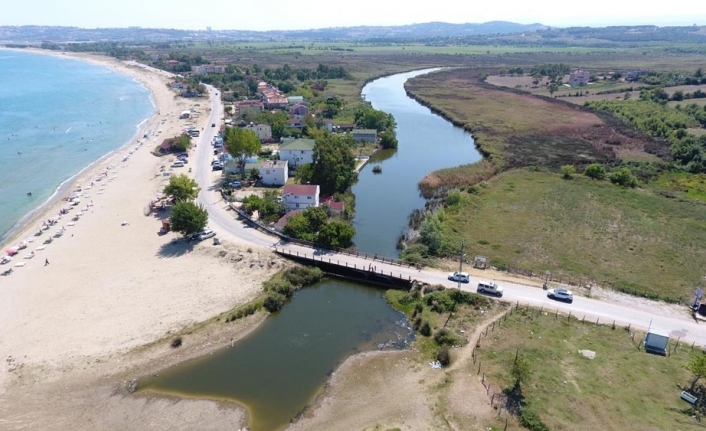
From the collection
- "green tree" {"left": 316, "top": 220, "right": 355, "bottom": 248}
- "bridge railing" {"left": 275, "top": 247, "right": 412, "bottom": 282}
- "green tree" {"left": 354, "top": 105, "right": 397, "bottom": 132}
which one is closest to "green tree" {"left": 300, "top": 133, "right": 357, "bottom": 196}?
"green tree" {"left": 316, "top": 220, "right": 355, "bottom": 248}

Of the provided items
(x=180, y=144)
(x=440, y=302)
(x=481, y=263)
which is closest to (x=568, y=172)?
(x=481, y=263)

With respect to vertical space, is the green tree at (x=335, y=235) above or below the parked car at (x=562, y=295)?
above

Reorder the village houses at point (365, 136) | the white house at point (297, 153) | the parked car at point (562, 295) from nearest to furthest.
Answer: the parked car at point (562, 295), the white house at point (297, 153), the village houses at point (365, 136)

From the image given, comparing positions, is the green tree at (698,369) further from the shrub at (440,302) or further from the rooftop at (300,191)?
the rooftop at (300,191)

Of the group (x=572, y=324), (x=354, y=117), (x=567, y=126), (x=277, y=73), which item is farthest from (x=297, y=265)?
(x=277, y=73)

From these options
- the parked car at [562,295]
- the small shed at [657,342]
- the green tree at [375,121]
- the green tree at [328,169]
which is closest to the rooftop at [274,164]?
the green tree at [328,169]

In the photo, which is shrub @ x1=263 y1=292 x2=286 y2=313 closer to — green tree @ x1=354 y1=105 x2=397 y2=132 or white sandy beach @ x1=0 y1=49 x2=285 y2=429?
white sandy beach @ x1=0 y1=49 x2=285 y2=429

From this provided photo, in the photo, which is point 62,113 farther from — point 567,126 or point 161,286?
point 567,126

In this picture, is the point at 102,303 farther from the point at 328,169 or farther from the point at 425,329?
the point at 328,169
